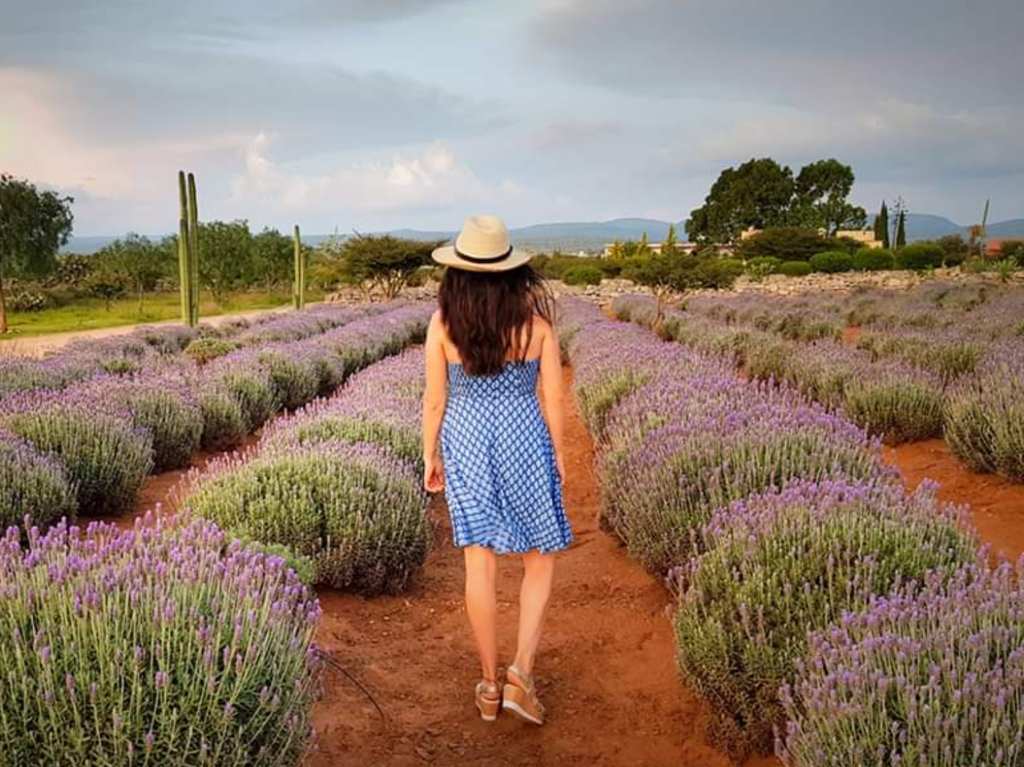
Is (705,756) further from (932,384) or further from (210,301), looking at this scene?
(210,301)

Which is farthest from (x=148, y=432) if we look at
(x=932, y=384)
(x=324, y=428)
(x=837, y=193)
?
(x=837, y=193)

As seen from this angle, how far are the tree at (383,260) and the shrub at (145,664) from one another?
27.8 metres

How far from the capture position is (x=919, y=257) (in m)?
42.3

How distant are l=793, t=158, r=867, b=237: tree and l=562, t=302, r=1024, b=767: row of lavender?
236ft

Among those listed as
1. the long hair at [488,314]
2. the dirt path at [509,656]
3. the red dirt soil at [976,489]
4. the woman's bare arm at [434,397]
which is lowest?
the dirt path at [509,656]

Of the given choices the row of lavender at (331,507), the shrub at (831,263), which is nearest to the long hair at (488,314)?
the row of lavender at (331,507)

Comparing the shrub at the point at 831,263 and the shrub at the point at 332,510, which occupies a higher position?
the shrub at the point at 831,263

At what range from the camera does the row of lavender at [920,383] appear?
6.15m

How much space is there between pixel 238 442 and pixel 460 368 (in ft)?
18.1

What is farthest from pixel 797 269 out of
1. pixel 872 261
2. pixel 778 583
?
pixel 778 583

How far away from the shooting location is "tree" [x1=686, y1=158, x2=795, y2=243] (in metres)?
71.2

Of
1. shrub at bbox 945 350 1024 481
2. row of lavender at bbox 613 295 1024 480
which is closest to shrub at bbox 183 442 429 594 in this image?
row of lavender at bbox 613 295 1024 480

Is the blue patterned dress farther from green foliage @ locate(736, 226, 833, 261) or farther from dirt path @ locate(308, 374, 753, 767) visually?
green foliage @ locate(736, 226, 833, 261)

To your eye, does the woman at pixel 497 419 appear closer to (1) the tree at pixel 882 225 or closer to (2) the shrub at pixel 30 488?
(2) the shrub at pixel 30 488
